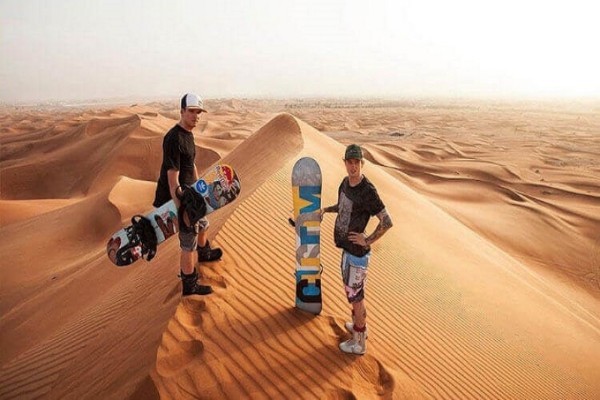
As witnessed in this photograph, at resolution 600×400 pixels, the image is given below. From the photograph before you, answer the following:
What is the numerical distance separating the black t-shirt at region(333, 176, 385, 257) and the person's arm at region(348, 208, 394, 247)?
51 mm

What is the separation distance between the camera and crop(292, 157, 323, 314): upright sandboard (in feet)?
11.9

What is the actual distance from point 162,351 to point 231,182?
75.8 inches

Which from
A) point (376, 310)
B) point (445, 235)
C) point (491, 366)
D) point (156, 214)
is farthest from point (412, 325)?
point (445, 235)

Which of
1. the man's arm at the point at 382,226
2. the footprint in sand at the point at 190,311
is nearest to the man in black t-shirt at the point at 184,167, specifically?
the footprint in sand at the point at 190,311

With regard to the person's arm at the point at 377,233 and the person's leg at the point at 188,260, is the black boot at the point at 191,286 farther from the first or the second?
the person's arm at the point at 377,233

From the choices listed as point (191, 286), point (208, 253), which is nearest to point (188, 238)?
point (191, 286)

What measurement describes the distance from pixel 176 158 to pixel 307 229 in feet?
5.02

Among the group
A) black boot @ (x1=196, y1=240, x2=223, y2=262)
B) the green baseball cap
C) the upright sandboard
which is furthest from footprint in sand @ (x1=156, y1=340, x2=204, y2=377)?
the green baseball cap

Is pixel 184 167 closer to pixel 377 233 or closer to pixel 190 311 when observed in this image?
pixel 190 311

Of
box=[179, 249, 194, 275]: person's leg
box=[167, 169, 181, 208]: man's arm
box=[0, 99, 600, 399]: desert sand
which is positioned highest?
box=[167, 169, 181, 208]: man's arm

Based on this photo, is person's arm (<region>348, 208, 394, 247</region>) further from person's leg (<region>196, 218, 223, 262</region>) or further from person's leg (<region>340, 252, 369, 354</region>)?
person's leg (<region>196, 218, 223, 262</region>)

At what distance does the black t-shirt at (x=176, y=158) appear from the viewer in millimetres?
3542

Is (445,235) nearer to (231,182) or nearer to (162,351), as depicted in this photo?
(231,182)

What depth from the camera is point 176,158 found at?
140 inches
